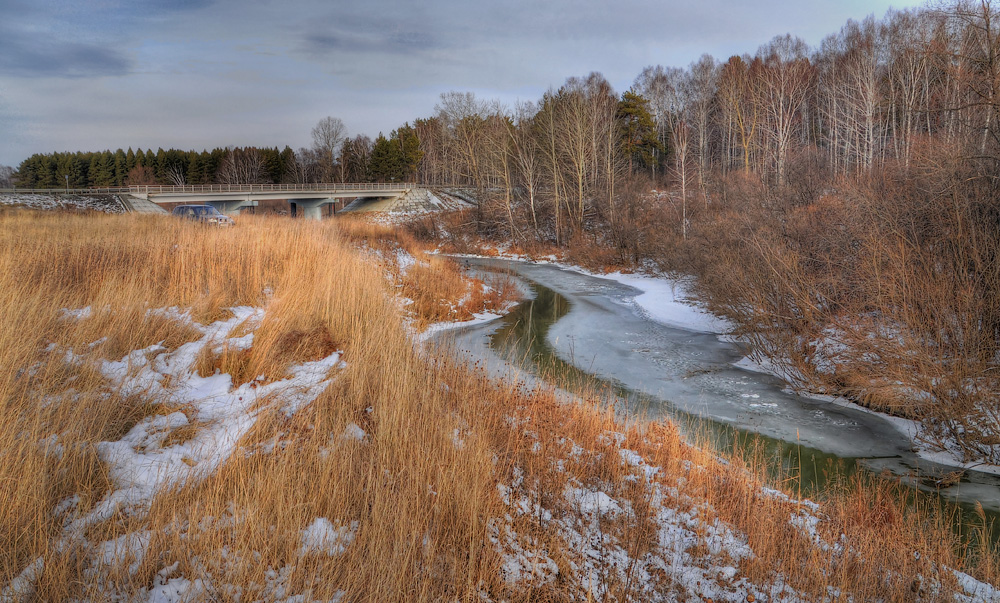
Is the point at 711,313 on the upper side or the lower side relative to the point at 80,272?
lower

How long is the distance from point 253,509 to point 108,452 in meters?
1.47

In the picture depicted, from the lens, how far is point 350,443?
4801mm

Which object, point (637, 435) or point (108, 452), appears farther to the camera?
point (637, 435)

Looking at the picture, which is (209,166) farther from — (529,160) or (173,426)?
(173,426)

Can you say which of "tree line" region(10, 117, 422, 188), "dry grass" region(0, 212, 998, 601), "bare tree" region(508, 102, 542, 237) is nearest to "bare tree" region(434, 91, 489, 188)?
"bare tree" region(508, 102, 542, 237)

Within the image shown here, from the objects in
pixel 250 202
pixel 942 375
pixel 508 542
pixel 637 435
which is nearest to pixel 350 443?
pixel 508 542

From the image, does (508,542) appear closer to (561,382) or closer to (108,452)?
(108,452)

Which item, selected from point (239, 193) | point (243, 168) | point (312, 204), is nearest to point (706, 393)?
point (239, 193)

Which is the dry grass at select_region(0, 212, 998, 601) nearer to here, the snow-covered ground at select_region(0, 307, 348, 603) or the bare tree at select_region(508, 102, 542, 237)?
the snow-covered ground at select_region(0, 307, 348, 603)

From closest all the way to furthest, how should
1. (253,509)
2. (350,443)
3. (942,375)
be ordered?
(253,509)
(350,443)
(942,375)

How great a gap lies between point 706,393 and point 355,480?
7.88 m

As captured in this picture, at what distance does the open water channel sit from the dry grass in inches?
49.0

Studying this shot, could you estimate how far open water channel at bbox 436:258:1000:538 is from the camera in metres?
7.32

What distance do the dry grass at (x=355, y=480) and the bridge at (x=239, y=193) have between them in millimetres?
35884
